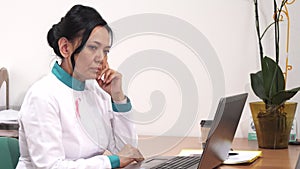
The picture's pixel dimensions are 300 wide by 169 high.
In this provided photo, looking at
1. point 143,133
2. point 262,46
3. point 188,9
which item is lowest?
point 143,133

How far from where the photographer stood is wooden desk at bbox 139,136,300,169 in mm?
1346

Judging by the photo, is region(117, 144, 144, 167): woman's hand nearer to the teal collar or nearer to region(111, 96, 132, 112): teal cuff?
region(111, 96, 132, 112): teal cuff

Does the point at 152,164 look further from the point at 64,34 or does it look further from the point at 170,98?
the point at 170,98

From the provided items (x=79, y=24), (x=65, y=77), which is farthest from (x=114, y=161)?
(x=79, y=24)

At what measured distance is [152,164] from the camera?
1626 mm

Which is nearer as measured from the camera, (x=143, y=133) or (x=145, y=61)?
(x=145, y=61)

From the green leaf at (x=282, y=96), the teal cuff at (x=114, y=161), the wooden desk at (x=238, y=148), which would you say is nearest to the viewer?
the wooden desk at (x=238, y=148)

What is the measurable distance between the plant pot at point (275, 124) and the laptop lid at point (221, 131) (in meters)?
0.40

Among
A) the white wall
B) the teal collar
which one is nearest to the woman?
the teal collar

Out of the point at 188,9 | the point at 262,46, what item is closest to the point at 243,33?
the point at 262,46

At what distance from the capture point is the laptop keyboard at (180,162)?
1609mm

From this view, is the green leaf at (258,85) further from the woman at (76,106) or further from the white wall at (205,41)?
the woman at (76,106)

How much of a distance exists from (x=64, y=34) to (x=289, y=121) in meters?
0.99

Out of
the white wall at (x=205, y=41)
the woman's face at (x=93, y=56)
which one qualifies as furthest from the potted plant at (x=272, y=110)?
the woman's face at (x=93, y=56)
